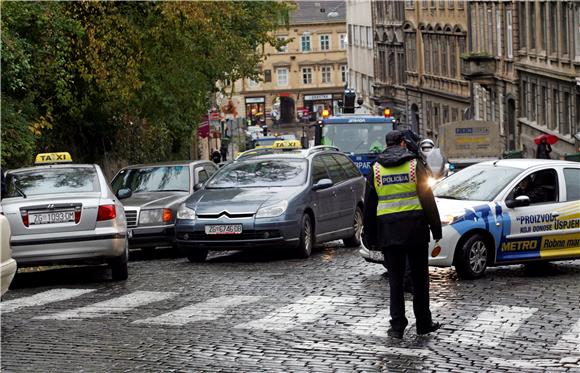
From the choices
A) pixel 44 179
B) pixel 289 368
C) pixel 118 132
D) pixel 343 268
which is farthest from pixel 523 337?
pixel 118 132

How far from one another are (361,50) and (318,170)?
9904cm

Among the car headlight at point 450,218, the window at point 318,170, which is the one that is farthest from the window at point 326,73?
the car headlight at point 450,218

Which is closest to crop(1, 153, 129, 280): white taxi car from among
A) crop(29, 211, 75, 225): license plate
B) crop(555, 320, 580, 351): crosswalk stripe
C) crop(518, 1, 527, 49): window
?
crop(29, 211, 75, 225): license plate

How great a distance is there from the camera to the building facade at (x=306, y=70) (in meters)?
152

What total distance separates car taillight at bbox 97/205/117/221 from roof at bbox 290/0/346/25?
13563 centimetres

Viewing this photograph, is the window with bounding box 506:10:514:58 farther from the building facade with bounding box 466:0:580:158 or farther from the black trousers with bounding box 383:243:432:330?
the black trousers with bounding box 383:243:432:330

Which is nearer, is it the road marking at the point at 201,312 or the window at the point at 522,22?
the road marking at the point at 201,312

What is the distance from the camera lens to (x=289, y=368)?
9.98 meters

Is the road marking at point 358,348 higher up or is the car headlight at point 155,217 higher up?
the road marking at point 358,348

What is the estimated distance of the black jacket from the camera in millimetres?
11445

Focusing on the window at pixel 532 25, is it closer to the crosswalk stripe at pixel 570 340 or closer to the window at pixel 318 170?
the window at pixel 318 170

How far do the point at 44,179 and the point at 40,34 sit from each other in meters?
11.6

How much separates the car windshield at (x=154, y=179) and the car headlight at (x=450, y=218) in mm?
7451

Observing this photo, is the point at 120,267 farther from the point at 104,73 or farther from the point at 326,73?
the point at 326,73
